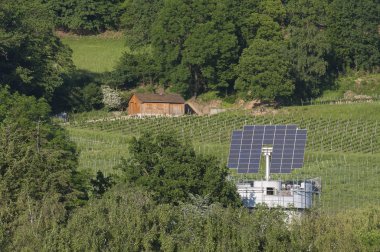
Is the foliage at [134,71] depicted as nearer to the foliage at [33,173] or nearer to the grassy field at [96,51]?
the grassy field at [96,51]

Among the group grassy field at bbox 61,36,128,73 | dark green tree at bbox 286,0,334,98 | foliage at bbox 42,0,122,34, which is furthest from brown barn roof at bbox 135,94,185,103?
foliage at bbox 42,0,122,34

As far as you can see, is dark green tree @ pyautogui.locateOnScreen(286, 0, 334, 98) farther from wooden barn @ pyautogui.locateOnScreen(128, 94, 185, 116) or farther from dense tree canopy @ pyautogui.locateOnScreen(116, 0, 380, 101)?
wooden barn @ pyautogui.locateOnScreen(128, 94, 185, 116)

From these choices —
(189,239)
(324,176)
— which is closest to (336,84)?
(324,176)

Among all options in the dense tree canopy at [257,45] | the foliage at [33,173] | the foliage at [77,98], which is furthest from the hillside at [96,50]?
the foliage at [33,173]

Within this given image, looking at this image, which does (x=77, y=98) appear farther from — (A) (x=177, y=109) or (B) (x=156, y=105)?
(A) (x=177, y=109)

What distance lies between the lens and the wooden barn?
116750mm

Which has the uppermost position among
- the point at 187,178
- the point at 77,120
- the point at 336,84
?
the point at 336,84

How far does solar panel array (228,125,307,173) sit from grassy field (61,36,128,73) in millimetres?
53060

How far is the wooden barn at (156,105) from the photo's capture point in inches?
4596

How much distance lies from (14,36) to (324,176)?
115ft

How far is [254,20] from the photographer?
414 ft

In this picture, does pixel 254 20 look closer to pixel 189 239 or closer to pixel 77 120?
pixel 77 120

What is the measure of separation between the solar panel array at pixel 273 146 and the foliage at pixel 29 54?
125 ft

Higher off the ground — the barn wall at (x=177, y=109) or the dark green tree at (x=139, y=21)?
the dark green tree at (x=139, y=21)
